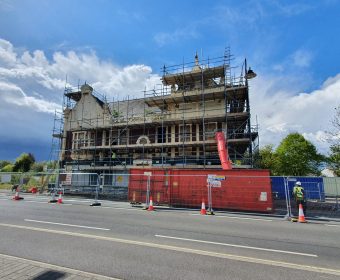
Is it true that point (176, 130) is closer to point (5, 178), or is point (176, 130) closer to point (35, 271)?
point (5, 178)

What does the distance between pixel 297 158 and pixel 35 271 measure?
142 feet

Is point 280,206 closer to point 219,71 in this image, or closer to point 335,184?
point 335,184

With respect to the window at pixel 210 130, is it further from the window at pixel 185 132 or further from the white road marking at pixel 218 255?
the white road marking at pixel 218 255

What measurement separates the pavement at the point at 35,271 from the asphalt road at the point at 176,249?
11.4 inches

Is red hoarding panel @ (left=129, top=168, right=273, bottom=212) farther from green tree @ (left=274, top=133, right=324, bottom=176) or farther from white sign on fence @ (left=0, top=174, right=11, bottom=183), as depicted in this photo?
green tree @ (left=274, top=133, right=324, bottom=176)

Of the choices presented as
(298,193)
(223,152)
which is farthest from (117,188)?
(298,193)

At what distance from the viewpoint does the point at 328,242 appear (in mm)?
6793

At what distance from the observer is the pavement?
12.7 ft

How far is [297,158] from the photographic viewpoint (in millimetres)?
40562

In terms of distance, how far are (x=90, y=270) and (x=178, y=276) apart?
154 cm

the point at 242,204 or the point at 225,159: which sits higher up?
the point at 225,159

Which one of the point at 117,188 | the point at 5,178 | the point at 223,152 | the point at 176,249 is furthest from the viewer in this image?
the point at 5,178

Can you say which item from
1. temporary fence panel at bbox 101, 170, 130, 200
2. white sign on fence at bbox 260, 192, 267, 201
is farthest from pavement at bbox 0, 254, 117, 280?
temporary fence panel at bbox 101, 170, 130, 200

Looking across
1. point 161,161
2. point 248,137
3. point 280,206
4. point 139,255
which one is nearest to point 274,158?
point 248,137
